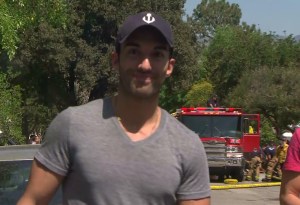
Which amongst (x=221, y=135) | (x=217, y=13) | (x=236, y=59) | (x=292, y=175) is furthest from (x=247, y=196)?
(x=217, y=13)

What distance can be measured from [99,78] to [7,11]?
102 feet

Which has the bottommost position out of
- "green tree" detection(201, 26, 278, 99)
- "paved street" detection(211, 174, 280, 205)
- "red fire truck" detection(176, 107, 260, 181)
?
"paved street" detection(211, 174, 280, 205)

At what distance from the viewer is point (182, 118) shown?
87.1 feet

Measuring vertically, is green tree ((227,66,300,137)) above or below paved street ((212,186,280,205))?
above

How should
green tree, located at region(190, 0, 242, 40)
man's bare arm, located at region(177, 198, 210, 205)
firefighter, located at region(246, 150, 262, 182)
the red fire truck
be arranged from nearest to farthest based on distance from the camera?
man's bare arm, located at region(177, 198, 210, 205) → the red fire truck → firefighter, located at region(246, 150, 262, 182) → green tree, located at region(190, 0, 242, 40)

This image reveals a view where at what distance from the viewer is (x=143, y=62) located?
305cm

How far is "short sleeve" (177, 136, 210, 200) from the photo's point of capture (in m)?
3.05

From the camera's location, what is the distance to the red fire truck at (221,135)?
1037 inches

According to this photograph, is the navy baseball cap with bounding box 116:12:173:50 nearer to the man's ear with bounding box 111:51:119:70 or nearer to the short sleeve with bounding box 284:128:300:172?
the man's ear with bounding box 111:51:119:70

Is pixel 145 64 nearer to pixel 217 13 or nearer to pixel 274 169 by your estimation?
pixel 274 169

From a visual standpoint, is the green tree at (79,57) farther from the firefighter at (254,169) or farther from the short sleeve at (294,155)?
the short sleeve at (294,155)

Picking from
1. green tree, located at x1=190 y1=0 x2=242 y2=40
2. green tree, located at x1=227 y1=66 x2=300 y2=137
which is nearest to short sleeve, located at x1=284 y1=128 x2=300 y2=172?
green tree, located at x1=227 y1=66 x2=300 y2=137

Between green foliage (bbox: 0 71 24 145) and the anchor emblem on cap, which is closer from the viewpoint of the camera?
the anchor emblem on cap

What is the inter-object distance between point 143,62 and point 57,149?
18.7 inches
